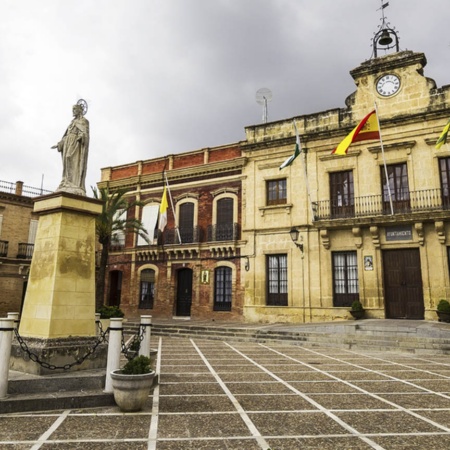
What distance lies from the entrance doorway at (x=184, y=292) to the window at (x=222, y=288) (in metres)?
1.91

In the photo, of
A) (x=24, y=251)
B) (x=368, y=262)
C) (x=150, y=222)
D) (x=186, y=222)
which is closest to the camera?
(x=368, y=262)

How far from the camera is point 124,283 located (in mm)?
24688

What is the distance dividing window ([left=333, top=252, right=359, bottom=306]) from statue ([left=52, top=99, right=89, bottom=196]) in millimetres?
13690

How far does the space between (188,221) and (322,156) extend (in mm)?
8736

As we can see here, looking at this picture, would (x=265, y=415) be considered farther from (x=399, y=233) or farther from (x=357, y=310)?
(x=399, y=233)

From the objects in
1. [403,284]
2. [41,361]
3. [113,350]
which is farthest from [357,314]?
[41,361]

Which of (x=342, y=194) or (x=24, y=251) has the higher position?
(x=342, y=194)

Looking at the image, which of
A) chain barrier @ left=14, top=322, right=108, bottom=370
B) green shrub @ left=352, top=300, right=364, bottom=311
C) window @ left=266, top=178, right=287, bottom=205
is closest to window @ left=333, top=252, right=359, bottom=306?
green shrub @ left=352, top=300, right=364, bottom=311

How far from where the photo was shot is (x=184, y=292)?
22844mm

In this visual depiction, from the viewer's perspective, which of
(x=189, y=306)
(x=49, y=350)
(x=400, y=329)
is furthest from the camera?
(x=189, y=306)

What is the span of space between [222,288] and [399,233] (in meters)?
9.56

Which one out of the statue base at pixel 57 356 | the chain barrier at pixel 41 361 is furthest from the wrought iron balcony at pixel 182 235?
the chain barrier at pixel 41 361

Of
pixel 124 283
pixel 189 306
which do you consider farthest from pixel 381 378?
pixel 124 283

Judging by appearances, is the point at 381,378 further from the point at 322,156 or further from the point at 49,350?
the point at 322,156
